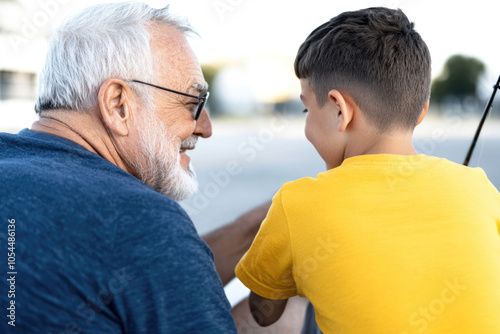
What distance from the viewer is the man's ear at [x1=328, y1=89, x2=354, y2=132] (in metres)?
1.39

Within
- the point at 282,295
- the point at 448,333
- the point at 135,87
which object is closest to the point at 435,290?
the point at 448,333

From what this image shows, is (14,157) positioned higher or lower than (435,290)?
higher

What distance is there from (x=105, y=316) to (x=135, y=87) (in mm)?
700

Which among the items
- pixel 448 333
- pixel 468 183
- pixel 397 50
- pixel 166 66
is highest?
pixel 397 50

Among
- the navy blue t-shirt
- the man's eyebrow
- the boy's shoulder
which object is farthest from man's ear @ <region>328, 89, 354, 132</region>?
the navy blue t-shirt

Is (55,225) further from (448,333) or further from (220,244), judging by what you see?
(220,244)

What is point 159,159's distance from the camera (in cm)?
155

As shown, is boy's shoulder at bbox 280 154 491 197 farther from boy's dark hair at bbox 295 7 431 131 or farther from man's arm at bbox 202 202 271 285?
man's arm at bbox 202 202 271 285

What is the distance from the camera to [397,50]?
1.43 meters

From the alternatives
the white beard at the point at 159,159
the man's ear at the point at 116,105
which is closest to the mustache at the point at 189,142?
the white beard at the point at 159,159

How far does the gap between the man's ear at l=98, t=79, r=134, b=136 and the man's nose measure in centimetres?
34

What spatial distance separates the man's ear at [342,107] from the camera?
1.39 m

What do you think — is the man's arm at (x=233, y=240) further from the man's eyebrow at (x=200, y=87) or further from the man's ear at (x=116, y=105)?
the man's ear at (x=116, y=105)

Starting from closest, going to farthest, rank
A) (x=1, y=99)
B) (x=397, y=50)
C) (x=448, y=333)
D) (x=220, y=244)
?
(x=448, y=333) → (x=397, y=50) → (x=220, y=244) → (x=1, y=99)
